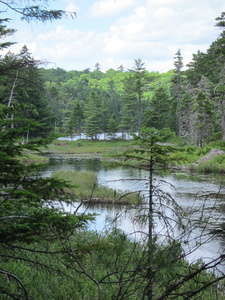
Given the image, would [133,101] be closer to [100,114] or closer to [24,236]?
[100,114]

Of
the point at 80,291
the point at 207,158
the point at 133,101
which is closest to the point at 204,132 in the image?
the point at 207,158

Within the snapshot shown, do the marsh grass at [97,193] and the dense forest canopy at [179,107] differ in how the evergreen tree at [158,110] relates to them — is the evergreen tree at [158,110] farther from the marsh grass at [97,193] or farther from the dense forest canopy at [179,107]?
the marsh grass at [97,193]

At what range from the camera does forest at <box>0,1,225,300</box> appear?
2889 mm

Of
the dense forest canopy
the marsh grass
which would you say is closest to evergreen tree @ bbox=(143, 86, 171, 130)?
the dense forest canopy

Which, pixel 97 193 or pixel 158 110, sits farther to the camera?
pixel 158 110

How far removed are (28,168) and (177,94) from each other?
2217 inches

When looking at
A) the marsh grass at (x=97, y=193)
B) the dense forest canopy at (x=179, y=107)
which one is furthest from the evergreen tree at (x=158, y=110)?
the marsh grass at (x=97, y=193)

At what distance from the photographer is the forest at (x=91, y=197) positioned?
289 cm

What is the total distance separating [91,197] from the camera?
16.8ft

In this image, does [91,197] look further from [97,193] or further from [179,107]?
[179,107]

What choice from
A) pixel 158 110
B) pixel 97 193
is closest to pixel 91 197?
pixel 97 193

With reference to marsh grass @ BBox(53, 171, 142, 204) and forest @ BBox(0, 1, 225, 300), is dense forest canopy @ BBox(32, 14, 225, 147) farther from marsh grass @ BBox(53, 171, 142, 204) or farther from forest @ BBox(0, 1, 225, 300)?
marsh grass @ BBox(53, 171, 142, 204)

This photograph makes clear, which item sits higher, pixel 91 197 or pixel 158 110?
pixel 158 110

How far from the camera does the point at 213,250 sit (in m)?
11.0
